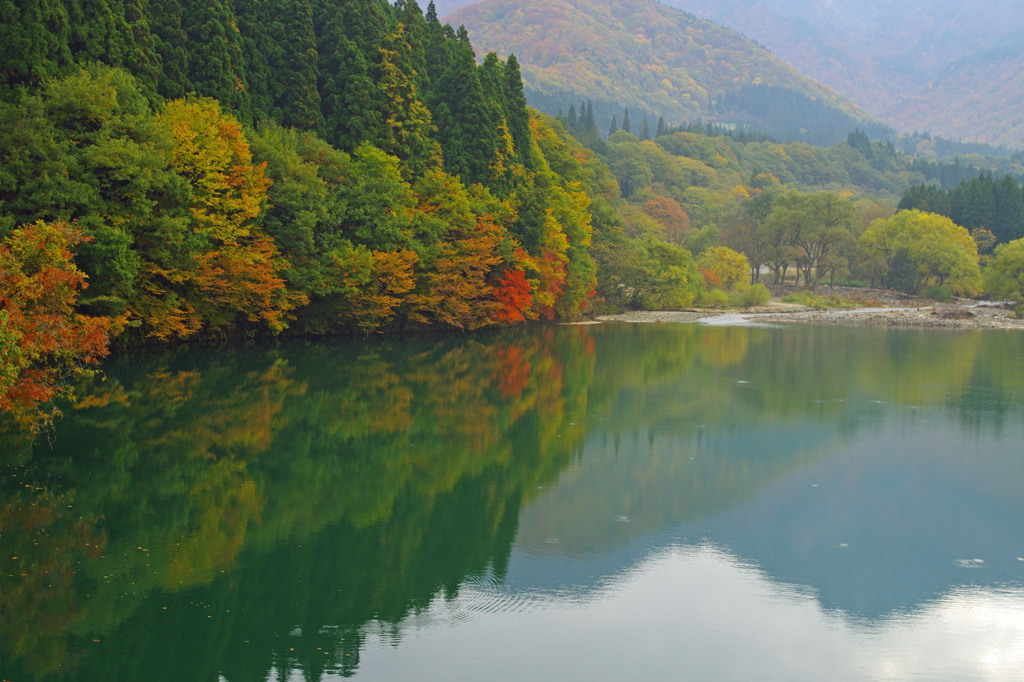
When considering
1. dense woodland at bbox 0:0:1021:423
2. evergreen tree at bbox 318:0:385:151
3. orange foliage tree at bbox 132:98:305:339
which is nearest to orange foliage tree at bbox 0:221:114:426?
dense woodland at bbox 0:0:1021:423

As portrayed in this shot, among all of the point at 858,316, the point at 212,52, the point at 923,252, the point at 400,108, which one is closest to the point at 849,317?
the point at 858,316

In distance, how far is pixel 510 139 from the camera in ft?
165

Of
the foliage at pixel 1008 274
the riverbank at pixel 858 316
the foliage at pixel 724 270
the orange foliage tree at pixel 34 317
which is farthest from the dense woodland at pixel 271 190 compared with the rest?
the foliage at pixel 1008 274

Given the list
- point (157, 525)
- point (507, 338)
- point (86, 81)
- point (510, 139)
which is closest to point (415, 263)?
point (507, 338)

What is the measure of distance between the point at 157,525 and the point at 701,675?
8642 millimetres

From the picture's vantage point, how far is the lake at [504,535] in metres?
9.98

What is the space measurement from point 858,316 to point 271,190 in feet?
159

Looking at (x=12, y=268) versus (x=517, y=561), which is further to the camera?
(x=12, y=268)

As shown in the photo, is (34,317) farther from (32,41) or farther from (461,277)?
(461,277)

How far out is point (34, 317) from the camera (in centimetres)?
1680

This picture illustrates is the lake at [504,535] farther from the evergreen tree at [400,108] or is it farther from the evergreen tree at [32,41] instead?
the evergreen tree at [400,108]

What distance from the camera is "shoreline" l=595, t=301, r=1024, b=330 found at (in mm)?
61250

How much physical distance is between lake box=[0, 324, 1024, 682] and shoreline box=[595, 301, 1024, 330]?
3469cm

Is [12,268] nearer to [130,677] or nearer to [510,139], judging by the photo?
[130,677]
